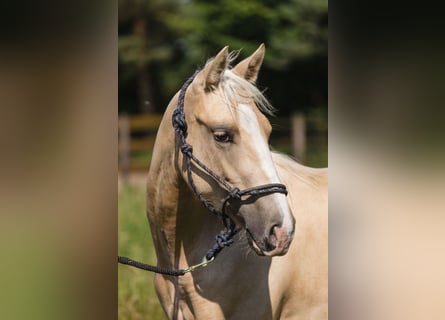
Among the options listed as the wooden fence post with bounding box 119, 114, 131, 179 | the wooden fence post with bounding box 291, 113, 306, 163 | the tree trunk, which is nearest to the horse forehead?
the tree trunk

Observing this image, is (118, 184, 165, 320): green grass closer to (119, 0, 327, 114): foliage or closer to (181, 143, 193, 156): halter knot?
(119, 0, 327, 114): foliage

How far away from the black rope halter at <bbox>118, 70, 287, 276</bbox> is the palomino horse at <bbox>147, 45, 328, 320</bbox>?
2cm

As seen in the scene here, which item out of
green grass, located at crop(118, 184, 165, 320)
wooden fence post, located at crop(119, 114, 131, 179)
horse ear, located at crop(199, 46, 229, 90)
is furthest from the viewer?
wooden fence post, located at crop(119, 114, 131, 179)

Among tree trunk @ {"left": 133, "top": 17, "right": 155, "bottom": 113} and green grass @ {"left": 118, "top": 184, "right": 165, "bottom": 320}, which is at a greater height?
tree trunk @ {"left": 133, "top": 17, "right": 155, "bottom": 113}

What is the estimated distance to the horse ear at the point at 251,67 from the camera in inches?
80.7

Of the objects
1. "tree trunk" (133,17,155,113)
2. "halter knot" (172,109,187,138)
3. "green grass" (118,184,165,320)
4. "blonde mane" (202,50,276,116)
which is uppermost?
"tree trunk" (133,17,155,113)

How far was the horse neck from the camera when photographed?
2043 mm

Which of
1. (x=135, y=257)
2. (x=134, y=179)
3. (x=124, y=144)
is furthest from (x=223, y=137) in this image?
(x=124, y=144)

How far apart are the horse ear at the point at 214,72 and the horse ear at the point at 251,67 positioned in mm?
171

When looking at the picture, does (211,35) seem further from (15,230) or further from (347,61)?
(15,230)

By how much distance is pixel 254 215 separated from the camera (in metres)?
1.82

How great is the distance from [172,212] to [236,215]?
12.5 inches

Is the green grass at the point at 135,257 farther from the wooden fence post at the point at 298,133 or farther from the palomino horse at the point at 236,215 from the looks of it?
the wooden fence post at the point at 298,133

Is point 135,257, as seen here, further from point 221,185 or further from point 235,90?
point 235,90
